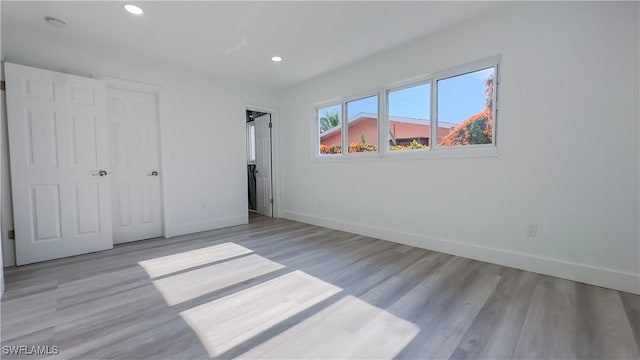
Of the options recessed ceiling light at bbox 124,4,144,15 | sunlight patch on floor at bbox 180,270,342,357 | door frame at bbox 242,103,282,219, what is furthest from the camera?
door frame at bbox 242,103,282,219

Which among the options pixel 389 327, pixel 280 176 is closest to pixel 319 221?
pixel 280 176

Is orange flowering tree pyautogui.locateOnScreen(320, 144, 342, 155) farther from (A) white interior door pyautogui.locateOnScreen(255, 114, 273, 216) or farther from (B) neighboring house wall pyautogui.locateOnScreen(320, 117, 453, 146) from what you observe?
(A) white interior door pyautogui.locateOnScreen(255, 114, 273, 216)

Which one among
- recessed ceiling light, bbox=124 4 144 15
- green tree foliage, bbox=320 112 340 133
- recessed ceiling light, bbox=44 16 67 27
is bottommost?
green tree foliage, bbox=320 112 340 133

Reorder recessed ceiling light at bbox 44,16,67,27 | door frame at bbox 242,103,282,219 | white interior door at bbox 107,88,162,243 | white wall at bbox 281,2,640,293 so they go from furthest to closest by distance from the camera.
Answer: door frame at bbox 242,103,282,219 < white interior door at bbox 107,88,162,243 < recessed ceiling light at bbox 44,16,67,27 < white wall at bbox 281,2,640,293

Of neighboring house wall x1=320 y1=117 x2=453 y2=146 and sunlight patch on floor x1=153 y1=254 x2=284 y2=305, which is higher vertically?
neighboring house wall x1=320 y1=117 x2=453 y2=146

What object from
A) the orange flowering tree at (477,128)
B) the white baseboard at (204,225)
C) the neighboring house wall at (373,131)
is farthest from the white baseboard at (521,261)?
the white baseboard at (204,225)

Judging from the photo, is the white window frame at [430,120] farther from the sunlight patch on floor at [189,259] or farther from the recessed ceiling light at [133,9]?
the recessed ceiling light at [133,9]

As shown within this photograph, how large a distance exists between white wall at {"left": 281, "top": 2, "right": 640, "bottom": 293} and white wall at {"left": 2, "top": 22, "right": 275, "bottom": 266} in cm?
282

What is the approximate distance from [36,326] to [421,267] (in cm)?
305

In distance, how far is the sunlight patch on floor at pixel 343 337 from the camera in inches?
57.5

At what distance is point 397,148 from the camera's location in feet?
12.0

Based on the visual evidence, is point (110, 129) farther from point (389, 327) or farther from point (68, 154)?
point (389, 327)

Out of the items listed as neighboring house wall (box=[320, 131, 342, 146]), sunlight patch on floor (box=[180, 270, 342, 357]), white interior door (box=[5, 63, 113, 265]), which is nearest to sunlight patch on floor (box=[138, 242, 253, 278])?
sunlight patch on floor (box=[180, 270, 342, 357])

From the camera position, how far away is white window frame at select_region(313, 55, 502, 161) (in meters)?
2.77
